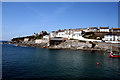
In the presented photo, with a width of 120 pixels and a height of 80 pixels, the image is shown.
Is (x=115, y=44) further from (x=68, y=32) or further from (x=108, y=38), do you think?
(x=68, y=32)

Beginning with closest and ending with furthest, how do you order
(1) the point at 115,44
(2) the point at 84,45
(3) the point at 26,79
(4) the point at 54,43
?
(3) the point at 26,79 < (1) the point at 115,44 < (2) the point at 84,45 < (4) the point at 54,43

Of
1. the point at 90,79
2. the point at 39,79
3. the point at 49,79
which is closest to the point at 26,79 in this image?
the point at 39,79

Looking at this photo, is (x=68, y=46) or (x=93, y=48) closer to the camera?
(x=93, y=48)

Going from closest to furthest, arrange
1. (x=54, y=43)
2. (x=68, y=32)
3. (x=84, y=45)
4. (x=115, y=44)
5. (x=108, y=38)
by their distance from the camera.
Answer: (x=115, y=44), (x=84, y=45), (x=108, y=38), (x=54, y=43), (x=68, y=32)

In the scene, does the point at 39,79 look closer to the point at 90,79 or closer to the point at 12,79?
the point at 12,79

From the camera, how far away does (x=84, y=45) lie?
57750mm

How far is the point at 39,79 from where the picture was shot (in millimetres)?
14281

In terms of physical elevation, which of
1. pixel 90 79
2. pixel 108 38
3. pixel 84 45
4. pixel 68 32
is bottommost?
pixel 90 79

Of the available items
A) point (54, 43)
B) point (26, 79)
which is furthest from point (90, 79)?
point (54, 43)

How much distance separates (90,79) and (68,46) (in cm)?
4926

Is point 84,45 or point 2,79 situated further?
point 84,45

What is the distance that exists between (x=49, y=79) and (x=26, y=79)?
3297 millimetres

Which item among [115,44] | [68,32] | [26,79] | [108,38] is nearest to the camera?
[26,79]

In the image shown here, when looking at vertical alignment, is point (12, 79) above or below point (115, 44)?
below
